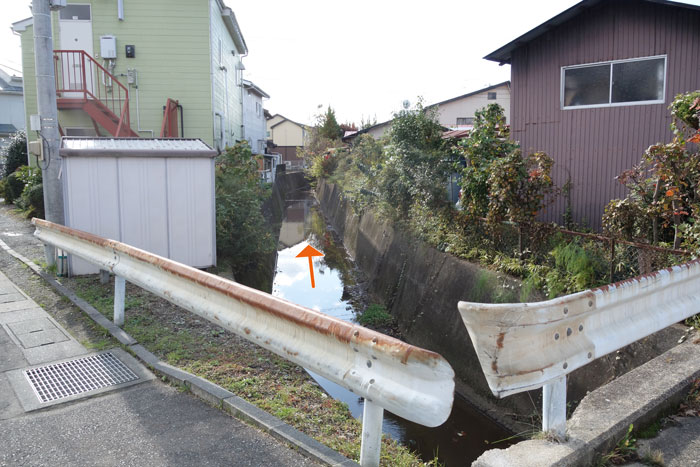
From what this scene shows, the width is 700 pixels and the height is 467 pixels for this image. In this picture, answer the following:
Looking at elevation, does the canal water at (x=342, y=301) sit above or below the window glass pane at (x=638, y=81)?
below

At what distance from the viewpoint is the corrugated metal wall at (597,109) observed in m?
9.59

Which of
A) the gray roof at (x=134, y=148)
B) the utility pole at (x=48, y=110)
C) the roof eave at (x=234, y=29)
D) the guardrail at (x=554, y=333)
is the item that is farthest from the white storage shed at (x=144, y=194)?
the roof eave at (x=234, y=29)

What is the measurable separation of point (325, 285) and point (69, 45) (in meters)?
10.6

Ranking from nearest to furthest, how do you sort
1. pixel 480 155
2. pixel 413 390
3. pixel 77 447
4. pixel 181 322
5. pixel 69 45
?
pixel 413 390, pixel 77 447, pixel 181 322, pixel 480 155, pixel 69 45

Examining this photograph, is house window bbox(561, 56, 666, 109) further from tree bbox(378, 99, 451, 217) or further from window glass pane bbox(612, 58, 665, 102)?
tree bbox(378, 99, 451, 217)

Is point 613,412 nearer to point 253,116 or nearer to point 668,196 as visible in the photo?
point 668,196

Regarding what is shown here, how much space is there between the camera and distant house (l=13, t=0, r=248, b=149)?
1639cm

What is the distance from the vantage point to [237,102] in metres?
24.8

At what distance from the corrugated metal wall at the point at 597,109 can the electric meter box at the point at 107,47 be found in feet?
38.3

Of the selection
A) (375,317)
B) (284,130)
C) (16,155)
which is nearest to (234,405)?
(375,317)

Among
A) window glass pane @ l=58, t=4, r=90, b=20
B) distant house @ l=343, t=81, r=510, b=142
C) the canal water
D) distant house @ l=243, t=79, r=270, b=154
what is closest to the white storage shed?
the canal water

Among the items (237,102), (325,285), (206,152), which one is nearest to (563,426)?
(206,152)

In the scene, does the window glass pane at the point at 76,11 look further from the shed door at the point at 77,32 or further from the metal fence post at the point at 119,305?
the metal fence post at the point at 119,305

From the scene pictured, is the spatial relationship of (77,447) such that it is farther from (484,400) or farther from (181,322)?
(484,400)
